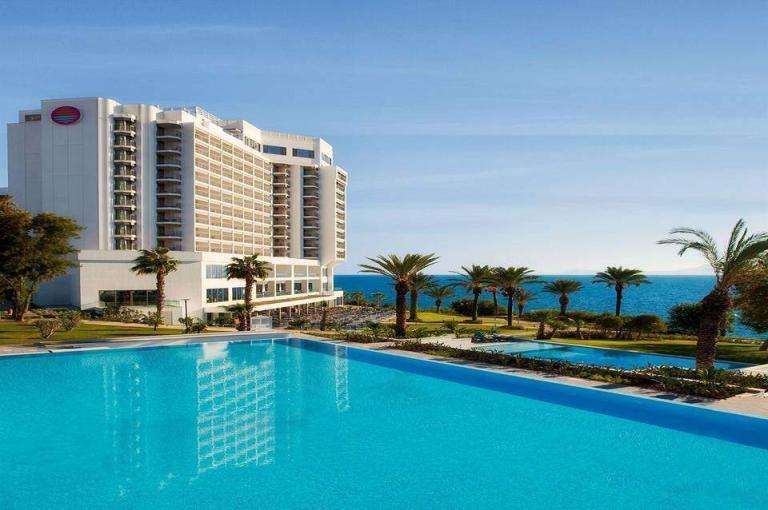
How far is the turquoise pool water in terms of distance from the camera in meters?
10.4

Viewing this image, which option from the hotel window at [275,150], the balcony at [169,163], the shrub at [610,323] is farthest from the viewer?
the hotel window at [275,150]

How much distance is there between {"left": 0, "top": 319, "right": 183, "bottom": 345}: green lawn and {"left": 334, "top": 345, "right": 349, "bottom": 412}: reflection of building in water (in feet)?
41.8

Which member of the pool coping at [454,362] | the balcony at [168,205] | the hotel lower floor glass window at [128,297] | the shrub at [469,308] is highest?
the balcony at [168,205]

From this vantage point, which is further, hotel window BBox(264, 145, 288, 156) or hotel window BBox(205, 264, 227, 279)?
hotel window BBox(264, 145, 288, 156)

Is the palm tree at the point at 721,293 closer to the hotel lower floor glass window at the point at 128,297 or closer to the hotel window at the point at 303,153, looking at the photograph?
the hotel lower floor glass window at the point at 128,297

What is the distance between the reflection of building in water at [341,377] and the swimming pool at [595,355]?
23.5 feet

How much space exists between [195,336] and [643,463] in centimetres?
2582

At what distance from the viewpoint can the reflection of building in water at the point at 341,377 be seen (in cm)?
1725

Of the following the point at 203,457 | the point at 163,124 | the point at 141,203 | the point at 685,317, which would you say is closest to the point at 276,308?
the point at 141,203

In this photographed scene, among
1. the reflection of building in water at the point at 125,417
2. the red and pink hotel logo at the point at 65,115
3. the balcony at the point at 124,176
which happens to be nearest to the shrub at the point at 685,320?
the reflection of building in water at the point at 125,417

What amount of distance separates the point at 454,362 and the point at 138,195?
1789 inches

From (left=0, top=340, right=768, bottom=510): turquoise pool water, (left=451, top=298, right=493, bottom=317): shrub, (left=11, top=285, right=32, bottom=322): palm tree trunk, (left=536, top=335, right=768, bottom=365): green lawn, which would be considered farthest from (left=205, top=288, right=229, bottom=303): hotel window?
(left=536, top=335, right=768, bottom=365): green lawn

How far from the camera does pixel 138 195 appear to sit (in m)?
56.7

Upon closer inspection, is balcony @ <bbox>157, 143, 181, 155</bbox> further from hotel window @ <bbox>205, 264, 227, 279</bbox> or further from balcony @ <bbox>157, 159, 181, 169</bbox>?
hotel window @ <bbox>205, 264, 227, 279</bbox>
